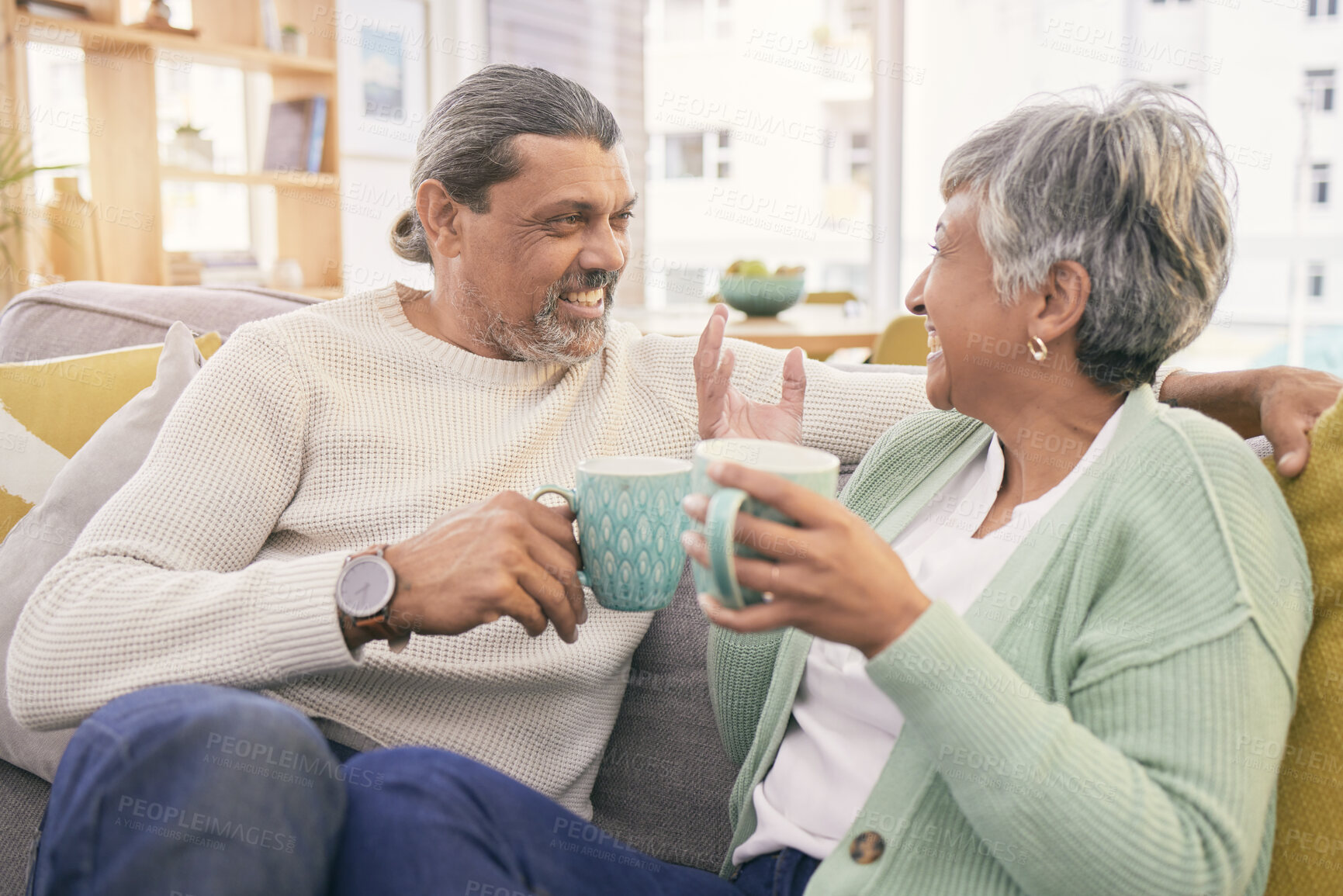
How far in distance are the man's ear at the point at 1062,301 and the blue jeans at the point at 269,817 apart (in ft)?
1.99

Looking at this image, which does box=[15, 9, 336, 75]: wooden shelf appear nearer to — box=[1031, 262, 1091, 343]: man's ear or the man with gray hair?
the man with gray hair

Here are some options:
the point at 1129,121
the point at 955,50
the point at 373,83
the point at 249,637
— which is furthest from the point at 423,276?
the point at 1129,121

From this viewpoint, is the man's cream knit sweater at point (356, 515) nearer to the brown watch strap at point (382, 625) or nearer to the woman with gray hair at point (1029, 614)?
the brown watch strap at point (382, 625)

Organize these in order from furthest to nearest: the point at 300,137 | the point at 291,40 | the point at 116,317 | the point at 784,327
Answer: the point at 300,137
the point at 291,40
the point at 784,327
the point at 116,317

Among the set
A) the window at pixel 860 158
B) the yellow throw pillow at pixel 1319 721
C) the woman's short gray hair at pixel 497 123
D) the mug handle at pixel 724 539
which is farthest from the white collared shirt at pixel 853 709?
the window at pixel 860 158

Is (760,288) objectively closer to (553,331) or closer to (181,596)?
(553,331)

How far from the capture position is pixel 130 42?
3.56m

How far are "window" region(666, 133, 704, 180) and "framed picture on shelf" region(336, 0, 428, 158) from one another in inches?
48.4

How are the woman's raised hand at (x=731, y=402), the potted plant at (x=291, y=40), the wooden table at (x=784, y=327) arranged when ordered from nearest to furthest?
the woman's raised hand at (x=731, y=402)
the wooden table at (x=784, y=327)
the potted plant at (x=291, y=40)

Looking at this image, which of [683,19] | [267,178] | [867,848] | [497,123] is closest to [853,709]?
[867,848]

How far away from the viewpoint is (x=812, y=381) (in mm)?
1420

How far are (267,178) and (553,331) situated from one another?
3132 millimetres

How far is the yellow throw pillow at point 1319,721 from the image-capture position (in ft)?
2.72

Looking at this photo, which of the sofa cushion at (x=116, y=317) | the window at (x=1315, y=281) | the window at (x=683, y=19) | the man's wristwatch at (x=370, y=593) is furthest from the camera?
the window at (x=683, y=19)
